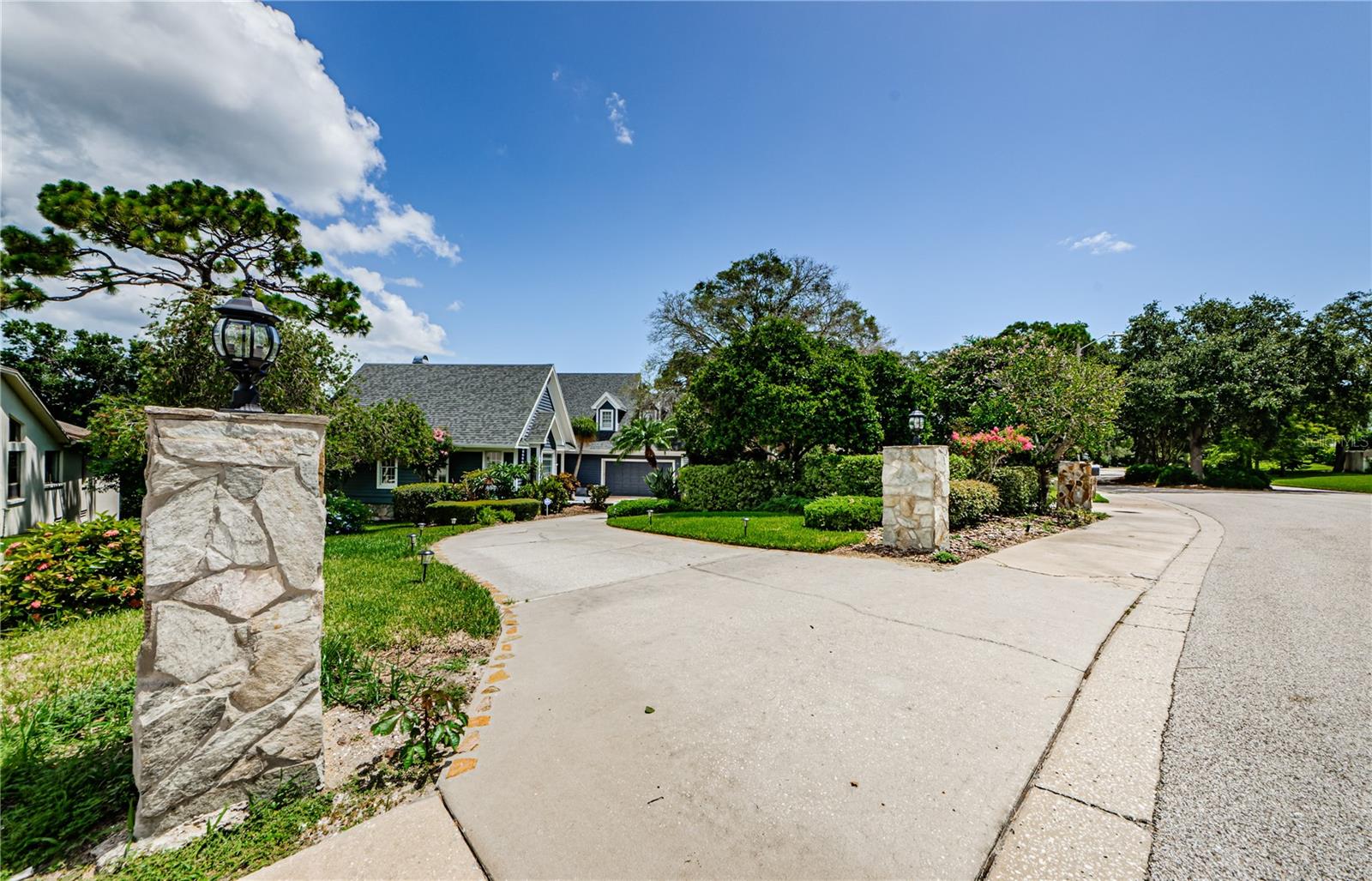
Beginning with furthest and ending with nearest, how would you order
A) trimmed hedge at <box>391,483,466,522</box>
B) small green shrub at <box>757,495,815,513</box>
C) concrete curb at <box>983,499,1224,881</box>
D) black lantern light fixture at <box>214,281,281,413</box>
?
trimmed hedge at <box>391,483,466,522</box>, small green shrub at <box>757,495,815,513</box>, black lantern light fixture at <box>214,281,281,413</box>, concrete curb at <box>983,499,1224,881</box>

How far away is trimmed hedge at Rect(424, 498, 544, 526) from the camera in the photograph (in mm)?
15133

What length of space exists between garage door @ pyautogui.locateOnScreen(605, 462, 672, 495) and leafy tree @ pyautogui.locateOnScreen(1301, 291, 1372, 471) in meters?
33.5

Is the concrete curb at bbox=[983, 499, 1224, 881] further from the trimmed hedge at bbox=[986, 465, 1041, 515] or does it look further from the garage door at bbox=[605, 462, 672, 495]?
the garage door at bbox=[605, 462, 672, 495]

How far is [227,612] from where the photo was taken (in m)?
2.23

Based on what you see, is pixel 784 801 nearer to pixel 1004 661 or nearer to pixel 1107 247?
pixel 1004 661

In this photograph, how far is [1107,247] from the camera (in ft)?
38.1

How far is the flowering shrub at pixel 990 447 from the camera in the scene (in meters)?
12.5

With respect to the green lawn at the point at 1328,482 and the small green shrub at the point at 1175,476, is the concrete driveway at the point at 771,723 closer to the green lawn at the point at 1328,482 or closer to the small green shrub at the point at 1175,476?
the small green shrub at the point at 1175,476

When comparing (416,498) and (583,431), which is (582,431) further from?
(416,498)

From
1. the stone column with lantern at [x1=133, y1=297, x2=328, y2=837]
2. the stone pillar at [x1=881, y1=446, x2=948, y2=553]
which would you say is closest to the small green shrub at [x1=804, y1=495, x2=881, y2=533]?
the stone pillar at [x1=881, y1=446, x2=948, y2=553]

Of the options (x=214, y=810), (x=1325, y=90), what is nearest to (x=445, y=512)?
(x=214, y=810)

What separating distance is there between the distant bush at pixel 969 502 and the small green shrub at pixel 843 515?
4.73 feet

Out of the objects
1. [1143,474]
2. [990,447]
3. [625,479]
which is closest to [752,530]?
[990,447]

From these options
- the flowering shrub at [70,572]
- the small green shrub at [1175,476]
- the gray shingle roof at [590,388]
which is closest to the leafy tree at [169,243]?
the flowering shrub at [70,572]
